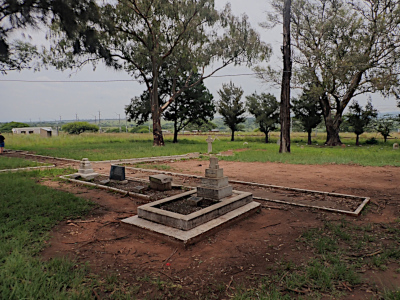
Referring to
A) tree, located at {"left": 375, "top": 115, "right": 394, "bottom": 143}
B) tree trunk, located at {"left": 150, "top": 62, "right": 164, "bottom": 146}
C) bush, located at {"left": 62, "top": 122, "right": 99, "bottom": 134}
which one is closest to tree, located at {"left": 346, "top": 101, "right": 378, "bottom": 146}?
tree, located at {"left": 375, "top": 115, "right": 394, "bottom": 143}

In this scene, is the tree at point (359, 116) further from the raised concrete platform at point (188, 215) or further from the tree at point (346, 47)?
the raised concrete platform at point (188, 215)

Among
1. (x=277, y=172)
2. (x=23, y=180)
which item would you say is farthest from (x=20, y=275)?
(x=277, y=172)

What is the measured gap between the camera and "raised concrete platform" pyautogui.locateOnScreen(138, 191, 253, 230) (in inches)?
167

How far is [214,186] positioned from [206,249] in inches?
77.9

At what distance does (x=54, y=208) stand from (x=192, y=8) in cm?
1758

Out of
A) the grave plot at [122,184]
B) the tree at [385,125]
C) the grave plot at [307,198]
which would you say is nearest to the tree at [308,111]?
the tree at [385,125]

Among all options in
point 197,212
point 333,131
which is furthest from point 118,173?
point 333,131

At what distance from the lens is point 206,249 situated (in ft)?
12.4

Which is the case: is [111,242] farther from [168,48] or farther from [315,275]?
[168,48]

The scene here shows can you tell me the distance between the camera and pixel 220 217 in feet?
15.6

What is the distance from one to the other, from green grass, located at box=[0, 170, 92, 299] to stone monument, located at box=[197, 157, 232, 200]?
2.42m

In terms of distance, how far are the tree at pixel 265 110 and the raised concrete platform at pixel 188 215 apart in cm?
2783

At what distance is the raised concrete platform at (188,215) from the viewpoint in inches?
167

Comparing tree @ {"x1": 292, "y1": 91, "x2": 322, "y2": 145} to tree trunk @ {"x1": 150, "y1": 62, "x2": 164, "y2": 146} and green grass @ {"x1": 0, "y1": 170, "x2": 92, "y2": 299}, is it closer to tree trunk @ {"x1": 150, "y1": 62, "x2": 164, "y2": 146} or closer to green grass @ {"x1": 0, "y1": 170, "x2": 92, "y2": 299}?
tree trunk @ {"x1": 150, "y1": 62, "x2": 164, "y2": 146}
